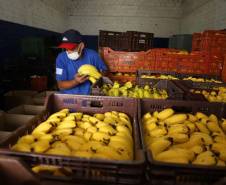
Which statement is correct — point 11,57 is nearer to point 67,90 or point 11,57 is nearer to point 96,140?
point 67,90

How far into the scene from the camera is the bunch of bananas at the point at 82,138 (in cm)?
105

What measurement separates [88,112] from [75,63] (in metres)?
1.25

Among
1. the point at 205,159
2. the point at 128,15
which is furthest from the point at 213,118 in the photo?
the point at 128,15

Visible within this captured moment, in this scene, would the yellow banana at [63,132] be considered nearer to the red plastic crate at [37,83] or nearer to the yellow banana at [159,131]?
the yellow banana at [159,131]

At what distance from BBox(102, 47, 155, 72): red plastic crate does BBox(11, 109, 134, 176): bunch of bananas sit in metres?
3.09

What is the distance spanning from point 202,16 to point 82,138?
769 cm

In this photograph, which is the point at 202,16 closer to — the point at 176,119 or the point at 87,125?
the point at 176,119

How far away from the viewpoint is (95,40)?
1028cm

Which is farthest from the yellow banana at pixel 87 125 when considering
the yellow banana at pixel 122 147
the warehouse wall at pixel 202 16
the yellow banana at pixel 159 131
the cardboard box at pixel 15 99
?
the warehouse wall at pixel 202 16

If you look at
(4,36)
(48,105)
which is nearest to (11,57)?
(4,36)

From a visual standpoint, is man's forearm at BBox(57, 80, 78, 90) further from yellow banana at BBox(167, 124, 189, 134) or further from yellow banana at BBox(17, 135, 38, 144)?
yellow banana at BBox(167, 124, 189, 134)

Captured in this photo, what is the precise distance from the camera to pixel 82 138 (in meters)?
1.36

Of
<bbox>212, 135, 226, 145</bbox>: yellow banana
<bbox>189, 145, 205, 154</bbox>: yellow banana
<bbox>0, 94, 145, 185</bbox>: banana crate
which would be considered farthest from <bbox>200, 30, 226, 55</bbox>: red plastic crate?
<bbox>0, 94, 145, 185</bbox>: banana crate

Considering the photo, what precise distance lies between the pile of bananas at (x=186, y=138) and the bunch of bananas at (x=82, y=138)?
0.19 metres
